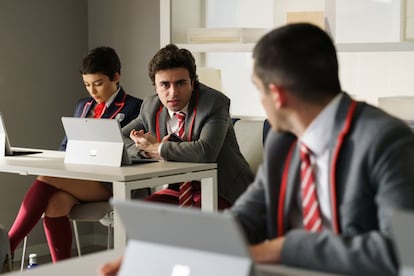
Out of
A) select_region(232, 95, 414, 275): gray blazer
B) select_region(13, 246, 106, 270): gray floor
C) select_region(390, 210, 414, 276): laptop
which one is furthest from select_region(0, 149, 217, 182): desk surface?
select_region(390, 210, 414, 276): laptop

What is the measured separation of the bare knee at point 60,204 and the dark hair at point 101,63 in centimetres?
70

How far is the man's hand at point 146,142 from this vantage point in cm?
391

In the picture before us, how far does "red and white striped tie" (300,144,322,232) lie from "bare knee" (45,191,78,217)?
2.41 metres

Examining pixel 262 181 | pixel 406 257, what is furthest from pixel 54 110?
pixel 406 257

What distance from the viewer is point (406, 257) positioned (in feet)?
4.56

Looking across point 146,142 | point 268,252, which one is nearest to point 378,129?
point 268,252

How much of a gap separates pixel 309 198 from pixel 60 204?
8.00 ft

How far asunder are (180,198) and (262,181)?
1.87 metres

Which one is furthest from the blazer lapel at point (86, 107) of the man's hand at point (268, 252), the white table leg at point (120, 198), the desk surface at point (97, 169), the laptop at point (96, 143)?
the man's hand at point (268, 252)

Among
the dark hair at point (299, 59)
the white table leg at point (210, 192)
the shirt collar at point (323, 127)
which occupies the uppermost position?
the dark hair at point (299, 59)

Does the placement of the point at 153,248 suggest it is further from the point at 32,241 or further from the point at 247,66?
the point at 32,241

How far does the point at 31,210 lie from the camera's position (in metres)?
4.15

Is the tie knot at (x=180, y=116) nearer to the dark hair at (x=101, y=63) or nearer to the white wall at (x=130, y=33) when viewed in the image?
the dark hair at (x=101, y=63)

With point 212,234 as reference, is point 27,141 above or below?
below
